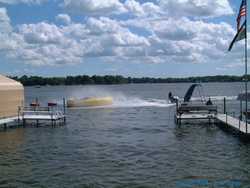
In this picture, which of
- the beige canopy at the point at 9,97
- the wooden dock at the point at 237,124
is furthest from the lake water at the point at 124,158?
the beige canopy at the point at 9,97

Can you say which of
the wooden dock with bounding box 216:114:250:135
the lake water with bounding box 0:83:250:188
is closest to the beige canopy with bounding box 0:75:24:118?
the lake water with bounding box 0:83:250:188

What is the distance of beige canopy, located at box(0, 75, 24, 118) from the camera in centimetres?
3128

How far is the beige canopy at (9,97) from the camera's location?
3128 centimetres

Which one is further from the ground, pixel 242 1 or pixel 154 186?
pixel 242 1

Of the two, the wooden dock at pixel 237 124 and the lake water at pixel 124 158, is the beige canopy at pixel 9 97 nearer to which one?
the lake water at pixel 124 158

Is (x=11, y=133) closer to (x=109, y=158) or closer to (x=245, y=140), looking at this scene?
(x=109, y=158)

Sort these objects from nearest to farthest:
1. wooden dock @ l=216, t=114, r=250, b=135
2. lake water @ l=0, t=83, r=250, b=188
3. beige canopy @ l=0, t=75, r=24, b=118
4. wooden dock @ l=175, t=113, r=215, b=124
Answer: lake water @ l=0, t=83, r=250, b=188 → wooden dock @ l=216, t=114, r=250, b=135 → beige canopy @ l=0, t=75, r=24, b=118 → wooden dock @ l=175, t=113, r=215, b=124

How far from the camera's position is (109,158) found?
64.1 ft

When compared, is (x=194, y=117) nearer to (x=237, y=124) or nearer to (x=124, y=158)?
(x=237, y=124)

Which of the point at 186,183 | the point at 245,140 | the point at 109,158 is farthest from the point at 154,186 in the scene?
the point at 245,140

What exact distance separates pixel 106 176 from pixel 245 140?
10.1 m

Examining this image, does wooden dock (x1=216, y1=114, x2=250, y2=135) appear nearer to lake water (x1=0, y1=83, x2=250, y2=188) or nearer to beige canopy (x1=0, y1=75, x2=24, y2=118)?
lake water (x1=0, y1=83, x2=250, y2=188)

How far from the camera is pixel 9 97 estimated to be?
32062 mm

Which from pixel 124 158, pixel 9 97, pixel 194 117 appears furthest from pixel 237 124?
pixel 9 97
